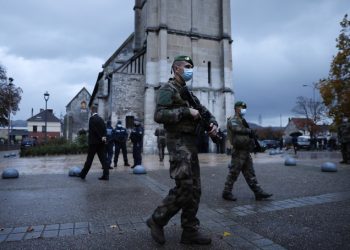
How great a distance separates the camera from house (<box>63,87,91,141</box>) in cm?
5858

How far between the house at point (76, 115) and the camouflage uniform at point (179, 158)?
56.9 meters

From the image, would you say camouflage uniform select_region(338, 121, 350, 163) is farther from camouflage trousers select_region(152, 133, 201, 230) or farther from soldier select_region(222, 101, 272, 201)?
camouflage trousers select_region(152, 133, 201, 230)

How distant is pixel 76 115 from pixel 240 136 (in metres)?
57.2

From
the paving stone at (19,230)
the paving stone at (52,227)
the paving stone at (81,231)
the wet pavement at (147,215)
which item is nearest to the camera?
the wet pavement at (147,215)

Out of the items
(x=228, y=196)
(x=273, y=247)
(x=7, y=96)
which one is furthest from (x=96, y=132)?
(x=7, y=96)

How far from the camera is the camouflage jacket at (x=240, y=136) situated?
6293 mm

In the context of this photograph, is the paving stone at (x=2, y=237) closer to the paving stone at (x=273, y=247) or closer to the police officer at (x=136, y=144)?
the paving stone at (x=273, y=247)

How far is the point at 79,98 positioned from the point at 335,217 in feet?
199

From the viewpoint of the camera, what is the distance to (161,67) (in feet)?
92.3

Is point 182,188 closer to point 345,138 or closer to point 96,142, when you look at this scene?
point 96,142

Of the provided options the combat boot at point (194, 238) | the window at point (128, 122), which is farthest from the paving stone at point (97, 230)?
the window at point (128, 122)

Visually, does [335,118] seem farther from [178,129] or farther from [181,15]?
[178,129]

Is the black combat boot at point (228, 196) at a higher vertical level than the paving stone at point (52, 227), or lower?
higher

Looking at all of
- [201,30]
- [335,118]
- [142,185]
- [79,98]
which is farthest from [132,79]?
[79,98]
